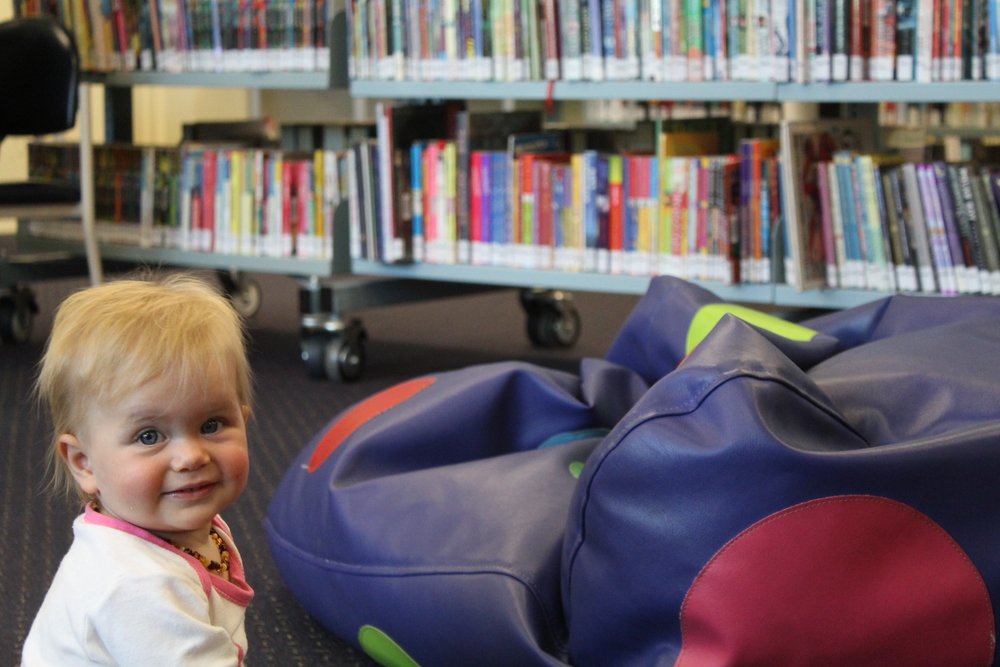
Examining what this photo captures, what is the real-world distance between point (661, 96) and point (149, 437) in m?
1.80

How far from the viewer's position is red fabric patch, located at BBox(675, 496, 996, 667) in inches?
38.6

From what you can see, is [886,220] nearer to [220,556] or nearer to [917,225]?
[917,225]

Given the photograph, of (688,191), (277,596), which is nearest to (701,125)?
(688,191)

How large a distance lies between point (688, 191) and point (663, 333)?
1.06m

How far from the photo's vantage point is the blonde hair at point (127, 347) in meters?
0.92

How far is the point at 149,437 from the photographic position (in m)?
0.94

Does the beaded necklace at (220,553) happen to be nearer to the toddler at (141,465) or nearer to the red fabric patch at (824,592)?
the toddler at (141,465)

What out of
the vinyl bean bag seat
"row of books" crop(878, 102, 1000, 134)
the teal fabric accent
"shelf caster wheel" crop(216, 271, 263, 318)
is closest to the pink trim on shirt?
the vinyl bean bag seat

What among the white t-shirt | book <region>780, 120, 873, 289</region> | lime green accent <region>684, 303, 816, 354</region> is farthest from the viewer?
book <region>780, 120, 873, 289</region>

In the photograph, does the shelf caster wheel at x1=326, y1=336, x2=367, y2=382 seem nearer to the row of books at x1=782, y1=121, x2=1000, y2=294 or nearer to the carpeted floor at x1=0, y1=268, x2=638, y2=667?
the carpeted floor at x1=0, y1=268, x2=638, y2=667

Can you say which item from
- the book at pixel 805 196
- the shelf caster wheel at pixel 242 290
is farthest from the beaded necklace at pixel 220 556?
the shelf caster wheel at pixel 242 290

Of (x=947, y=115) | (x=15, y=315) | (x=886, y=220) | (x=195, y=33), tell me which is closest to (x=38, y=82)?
(x=195, y=33)

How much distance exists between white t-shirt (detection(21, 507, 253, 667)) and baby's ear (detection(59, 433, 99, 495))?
27 millimetres

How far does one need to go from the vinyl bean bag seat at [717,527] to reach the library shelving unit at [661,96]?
3.15 feet
